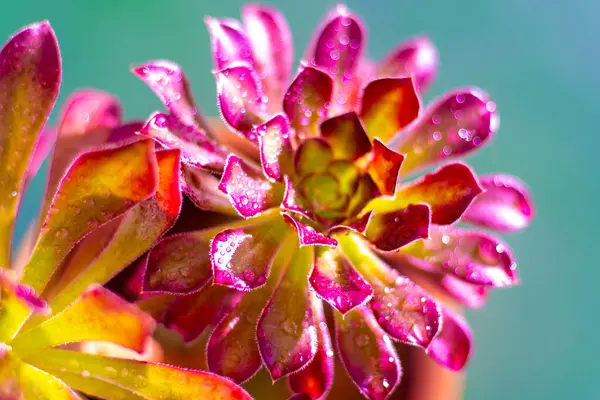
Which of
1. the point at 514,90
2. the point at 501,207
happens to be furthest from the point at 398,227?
the point at 514,90

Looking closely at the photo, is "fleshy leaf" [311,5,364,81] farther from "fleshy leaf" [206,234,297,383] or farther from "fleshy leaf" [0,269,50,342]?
"fleshy leaf" [0,269,50,342]

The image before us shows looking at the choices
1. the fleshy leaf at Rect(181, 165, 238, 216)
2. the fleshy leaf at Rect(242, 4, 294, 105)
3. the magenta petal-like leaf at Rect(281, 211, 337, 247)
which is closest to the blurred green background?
the fleshy leaf at Rect(242, 4, 294, 105)

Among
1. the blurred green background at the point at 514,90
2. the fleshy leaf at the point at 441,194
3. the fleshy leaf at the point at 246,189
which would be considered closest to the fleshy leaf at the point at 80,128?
the fleshy leaf at the point at 246,189

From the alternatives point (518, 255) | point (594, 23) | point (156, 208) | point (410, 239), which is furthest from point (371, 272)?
point (594, 23)

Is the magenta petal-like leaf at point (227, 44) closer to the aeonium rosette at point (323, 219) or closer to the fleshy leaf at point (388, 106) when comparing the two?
the aeonium rosette at point (323, 219)

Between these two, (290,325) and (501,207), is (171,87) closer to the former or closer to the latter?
(290,325)

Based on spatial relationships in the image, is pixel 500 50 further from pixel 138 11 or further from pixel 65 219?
pixel 65 219

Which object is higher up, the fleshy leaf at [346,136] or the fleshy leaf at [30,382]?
the fleshy leaf at [346,136]
